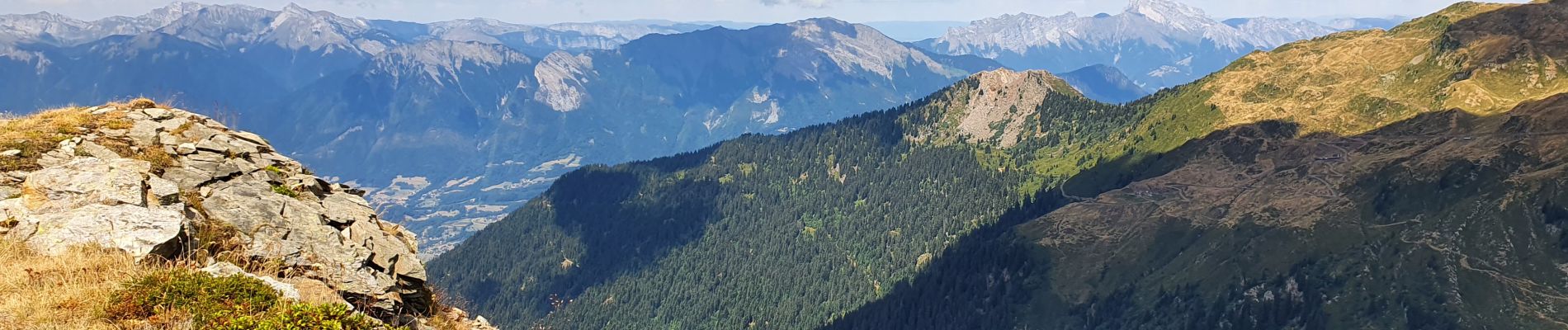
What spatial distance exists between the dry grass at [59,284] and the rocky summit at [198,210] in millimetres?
573

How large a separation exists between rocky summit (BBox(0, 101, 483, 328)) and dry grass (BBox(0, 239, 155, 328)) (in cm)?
57

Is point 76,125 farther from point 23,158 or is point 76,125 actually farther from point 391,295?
point 391,295

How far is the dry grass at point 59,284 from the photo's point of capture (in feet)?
Result: 54.6

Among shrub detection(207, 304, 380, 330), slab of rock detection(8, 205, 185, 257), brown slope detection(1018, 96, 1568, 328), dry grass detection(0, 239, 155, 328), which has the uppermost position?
slab of rock detection(8, 205, 185, 257)

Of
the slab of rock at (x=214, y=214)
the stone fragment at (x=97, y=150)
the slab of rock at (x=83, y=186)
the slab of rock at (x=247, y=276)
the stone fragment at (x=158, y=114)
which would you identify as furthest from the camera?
the stone fragment at (x=158, y=114)

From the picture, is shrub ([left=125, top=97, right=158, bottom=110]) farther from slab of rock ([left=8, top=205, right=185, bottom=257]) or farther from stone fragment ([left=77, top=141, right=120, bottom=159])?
slab of rock ([left=8, top=205, right=185, bottom=257])

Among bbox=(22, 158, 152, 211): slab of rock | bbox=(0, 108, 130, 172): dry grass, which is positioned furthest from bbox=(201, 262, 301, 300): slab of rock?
bbox=(0, 108, 130, 172): dry grass

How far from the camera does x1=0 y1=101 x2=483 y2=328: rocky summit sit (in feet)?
67.8

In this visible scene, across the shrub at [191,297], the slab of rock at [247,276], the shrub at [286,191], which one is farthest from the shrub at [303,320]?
the shrub at [286,191]

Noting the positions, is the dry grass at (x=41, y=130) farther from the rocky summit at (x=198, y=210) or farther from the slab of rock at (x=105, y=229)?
the slab of rock at (x=105, y=229)

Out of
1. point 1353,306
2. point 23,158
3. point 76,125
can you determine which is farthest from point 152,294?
point 1353,306

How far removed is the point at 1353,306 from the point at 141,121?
175 m

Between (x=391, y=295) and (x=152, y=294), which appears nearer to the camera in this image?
(x=152, y=294)

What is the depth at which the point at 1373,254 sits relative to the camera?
155m
